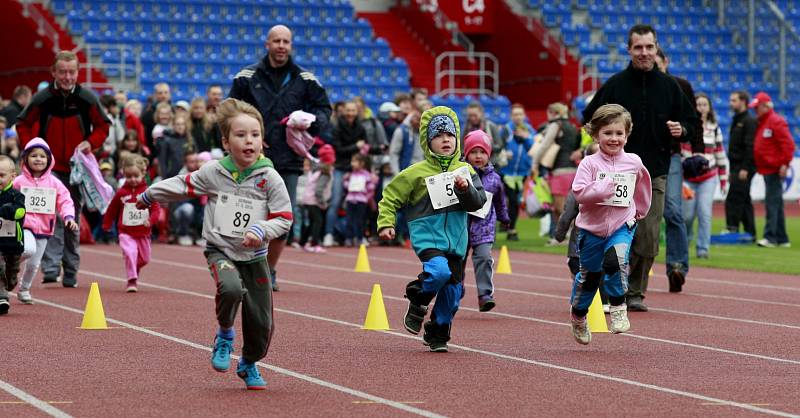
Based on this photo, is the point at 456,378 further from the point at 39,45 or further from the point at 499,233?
the point at 39,45

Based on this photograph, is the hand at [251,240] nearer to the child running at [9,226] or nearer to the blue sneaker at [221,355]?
the blue sneaker at [221,355]

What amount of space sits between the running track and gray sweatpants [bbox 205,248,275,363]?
0.26 meters

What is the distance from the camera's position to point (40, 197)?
44.4 feet

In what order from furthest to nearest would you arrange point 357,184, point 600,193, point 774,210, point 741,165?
point 741,165 → point 357,184 → point 774,210 → point 600,193

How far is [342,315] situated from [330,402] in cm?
480

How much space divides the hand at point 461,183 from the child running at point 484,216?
248 cm

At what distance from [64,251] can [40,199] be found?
5.36 feet

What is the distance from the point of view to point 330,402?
7.71m

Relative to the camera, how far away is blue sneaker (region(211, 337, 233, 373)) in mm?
8211

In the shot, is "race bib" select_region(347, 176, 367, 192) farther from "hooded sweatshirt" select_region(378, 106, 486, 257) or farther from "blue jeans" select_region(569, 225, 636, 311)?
"hooded sweatshirt" select_region(378, 106, 486, 257)

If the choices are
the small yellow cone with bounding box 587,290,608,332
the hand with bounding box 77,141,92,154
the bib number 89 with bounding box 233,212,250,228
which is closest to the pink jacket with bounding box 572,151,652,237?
the small yellow cone with bounding box 587,290,608,332

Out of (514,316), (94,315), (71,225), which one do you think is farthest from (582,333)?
(71,225)

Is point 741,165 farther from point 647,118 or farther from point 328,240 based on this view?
point 647,118

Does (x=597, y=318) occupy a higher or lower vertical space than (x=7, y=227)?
lower
